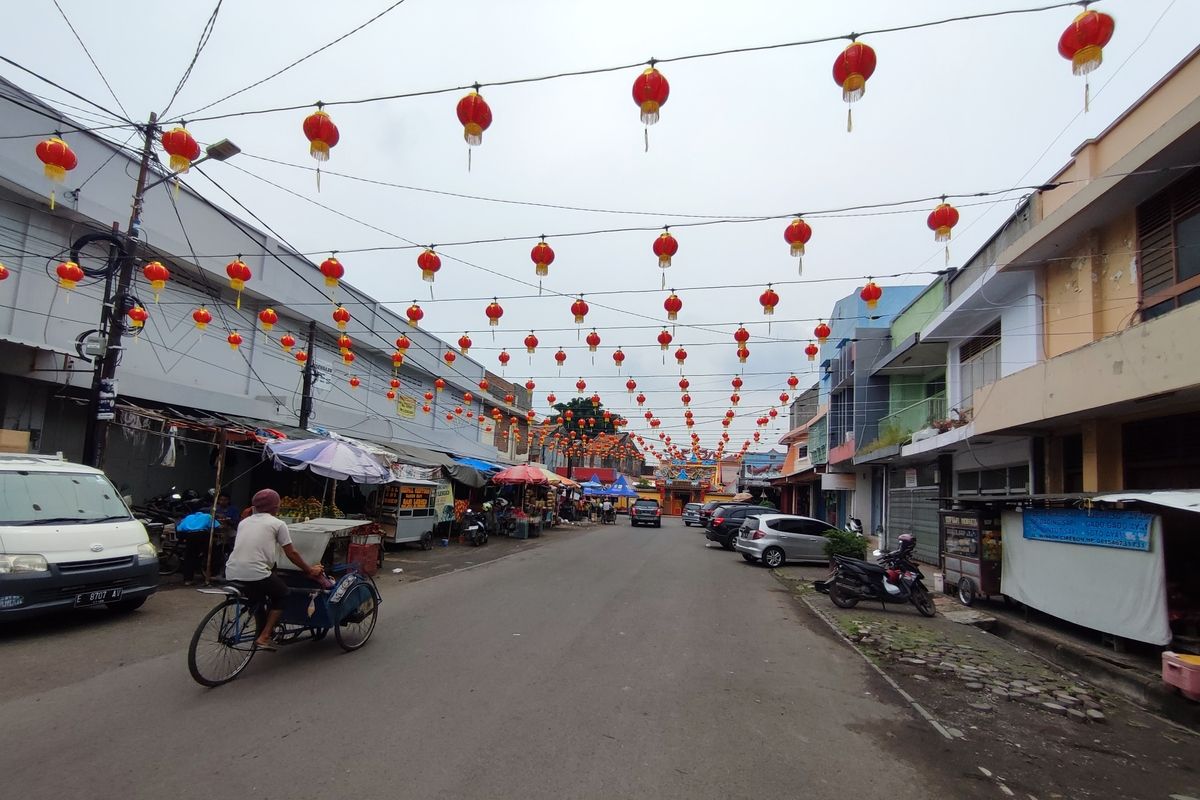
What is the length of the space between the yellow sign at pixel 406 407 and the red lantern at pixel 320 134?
19411mm

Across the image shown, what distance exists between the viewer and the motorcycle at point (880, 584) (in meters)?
10.9

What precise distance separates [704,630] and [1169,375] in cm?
668

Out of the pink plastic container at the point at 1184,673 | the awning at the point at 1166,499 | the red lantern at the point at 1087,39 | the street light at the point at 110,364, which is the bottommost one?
the pink plastic container at the point at 1184,673

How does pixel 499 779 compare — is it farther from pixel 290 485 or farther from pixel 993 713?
pixel 290 485

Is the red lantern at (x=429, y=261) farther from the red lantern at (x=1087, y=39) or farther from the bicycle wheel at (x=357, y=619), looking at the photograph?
the red lantern at (x=1087, y=39)

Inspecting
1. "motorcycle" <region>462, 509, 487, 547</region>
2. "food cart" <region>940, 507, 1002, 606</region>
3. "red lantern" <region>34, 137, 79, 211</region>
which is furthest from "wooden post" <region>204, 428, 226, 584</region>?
"food cart" <region>940, 507, 1002, 606</region>

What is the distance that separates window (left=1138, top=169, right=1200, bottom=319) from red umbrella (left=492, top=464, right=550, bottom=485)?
686 inches

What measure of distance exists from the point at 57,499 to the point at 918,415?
19.4 meters

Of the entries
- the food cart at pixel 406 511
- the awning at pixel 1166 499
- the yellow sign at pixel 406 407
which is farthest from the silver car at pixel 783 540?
the yellow sign at pixel 406 407

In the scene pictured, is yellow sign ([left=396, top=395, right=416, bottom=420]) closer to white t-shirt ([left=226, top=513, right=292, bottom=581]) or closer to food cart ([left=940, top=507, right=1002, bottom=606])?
food cart ([left=940, top=507, right=1002, bottom=606])

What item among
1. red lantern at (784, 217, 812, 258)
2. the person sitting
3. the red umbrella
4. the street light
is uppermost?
red lantern at (784, 217, 812, 258)

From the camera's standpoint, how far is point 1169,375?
802cm

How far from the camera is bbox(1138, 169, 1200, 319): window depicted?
9.16m

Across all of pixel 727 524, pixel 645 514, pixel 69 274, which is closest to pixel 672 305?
pixel 69 274
